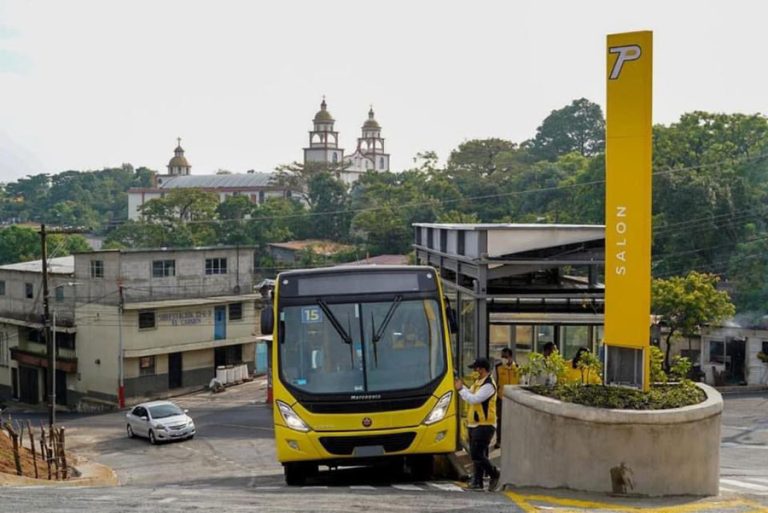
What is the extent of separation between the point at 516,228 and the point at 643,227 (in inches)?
152

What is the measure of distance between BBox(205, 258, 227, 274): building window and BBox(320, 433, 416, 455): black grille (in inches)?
1429

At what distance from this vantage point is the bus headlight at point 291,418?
1151cm

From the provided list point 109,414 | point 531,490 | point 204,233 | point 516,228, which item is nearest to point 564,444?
point 531,490

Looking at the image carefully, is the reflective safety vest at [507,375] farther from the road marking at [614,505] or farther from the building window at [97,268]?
the building window at [97,268]

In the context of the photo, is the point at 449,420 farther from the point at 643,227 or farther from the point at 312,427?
the point at 643,227

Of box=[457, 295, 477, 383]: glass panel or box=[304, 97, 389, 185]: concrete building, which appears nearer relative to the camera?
box=[457, 295, 477, 383]: glass panel

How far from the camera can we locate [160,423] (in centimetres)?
3091

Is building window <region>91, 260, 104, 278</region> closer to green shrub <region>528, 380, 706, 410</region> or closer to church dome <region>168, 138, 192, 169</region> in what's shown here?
green shrub <region>528, 380, 706, 410</region>

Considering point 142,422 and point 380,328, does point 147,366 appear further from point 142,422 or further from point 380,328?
point 380,328

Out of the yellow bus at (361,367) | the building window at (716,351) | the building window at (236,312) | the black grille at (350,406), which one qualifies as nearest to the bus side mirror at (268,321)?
the yellow bus at (361,367)

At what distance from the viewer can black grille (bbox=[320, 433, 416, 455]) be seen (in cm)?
1148

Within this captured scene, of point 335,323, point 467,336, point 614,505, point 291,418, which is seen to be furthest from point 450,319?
point 614,505

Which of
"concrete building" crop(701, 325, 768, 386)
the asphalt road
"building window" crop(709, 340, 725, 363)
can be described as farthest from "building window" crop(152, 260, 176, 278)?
"building window" crop(709, 340, 725, 363)

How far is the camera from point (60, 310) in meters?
45.5
